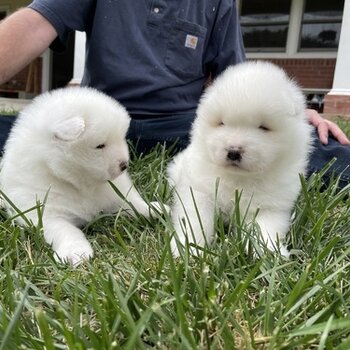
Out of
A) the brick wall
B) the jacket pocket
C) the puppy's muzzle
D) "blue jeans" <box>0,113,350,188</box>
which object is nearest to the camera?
the puppy's muzzle

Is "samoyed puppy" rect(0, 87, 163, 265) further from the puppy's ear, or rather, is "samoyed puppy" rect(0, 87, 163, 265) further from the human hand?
the human hand

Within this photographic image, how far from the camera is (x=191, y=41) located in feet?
10.5

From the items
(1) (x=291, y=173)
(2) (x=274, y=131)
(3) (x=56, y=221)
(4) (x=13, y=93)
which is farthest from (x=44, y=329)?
(4) (x=13, y=93)

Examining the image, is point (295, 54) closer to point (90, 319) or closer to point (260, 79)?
point (260, 79)

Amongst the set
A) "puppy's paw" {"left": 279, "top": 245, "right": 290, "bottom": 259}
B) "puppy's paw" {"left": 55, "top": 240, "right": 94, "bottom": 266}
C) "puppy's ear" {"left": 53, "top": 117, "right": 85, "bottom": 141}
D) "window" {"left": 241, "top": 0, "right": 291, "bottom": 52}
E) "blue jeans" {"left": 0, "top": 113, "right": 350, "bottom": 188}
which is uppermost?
"window" {"left": 241, "top": 0, "right": 291, "bottom": 52}

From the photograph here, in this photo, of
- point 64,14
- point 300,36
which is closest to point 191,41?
point 64,14

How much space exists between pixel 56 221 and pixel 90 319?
2.43ft

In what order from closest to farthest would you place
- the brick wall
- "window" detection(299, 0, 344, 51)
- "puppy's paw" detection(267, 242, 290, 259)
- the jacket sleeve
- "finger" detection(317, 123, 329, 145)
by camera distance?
"puppy's paw" detection(267, 242, 290, 259)
the jacket sleeve
"finger" detection(317, 123, 329, 145)
the brick wall
"window" detection(299, 0, 344, 51)

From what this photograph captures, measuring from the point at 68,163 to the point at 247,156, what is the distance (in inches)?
27.8

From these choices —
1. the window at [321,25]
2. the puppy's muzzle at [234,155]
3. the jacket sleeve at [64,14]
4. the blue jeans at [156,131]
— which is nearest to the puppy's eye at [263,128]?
the puppy's muzzle at [234,155]

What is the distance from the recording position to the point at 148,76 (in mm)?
3105

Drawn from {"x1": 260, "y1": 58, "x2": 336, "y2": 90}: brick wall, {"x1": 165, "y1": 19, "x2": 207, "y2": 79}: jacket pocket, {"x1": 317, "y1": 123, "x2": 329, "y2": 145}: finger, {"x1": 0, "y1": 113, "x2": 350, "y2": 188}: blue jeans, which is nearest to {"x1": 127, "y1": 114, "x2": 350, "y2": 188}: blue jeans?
{"x1": 0, "y1": 113, "x2": 350, "y2": 188}: blue jeans

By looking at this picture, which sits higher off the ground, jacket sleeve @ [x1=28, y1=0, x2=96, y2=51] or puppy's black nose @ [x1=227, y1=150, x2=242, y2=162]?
jacket sleeve @ [x1=28, y1=0, x2=96, y2=51]

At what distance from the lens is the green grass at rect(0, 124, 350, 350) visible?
105 cm
